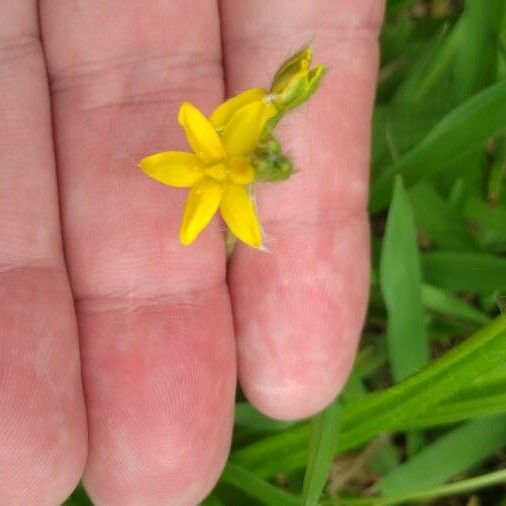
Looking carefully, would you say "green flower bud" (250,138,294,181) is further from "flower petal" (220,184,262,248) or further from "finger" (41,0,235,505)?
"finger" (41,0,235,505)

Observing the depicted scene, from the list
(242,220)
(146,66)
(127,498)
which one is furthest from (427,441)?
(146,66)

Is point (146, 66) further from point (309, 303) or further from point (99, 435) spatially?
point (99, 435)

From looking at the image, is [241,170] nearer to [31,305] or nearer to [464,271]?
[31,305]

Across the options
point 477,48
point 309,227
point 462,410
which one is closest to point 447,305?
point 462,410

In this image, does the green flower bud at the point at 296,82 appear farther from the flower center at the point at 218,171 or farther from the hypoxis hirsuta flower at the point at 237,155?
the flower center at the point at 218,171

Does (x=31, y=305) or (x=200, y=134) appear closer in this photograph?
(x=200, y=134)

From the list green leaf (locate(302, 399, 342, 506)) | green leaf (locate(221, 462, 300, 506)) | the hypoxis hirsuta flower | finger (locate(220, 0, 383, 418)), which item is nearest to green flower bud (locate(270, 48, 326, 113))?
the hypoxis hirsuta flower
